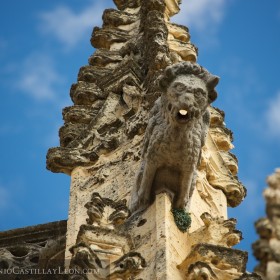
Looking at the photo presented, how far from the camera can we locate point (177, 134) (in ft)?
28.3

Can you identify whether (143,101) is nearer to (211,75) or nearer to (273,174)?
(211,75)

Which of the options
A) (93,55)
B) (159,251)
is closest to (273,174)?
(159,251)

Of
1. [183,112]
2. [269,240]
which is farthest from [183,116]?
[269,240]

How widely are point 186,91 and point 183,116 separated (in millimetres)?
186

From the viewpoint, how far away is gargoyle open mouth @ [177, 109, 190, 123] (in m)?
8.46

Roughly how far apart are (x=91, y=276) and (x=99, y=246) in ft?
1.31

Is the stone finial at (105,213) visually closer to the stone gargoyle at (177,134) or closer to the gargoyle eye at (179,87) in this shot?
the stone gargoyle at (177,134)

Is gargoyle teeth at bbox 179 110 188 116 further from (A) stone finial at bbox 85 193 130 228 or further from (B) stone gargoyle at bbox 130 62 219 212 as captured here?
(A) stone finial at bbox 85 193 130 228

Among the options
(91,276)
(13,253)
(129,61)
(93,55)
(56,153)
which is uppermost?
(93,55)

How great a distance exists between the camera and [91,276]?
7977mm

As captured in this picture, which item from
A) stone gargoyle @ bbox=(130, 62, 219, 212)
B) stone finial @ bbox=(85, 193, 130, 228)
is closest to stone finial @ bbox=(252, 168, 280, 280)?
stone gargoyle @ bbox=(130, 62, 219, 212)

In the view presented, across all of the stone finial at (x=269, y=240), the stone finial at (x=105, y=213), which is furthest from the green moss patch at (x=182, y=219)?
the stone finial at (x=269, y=240)

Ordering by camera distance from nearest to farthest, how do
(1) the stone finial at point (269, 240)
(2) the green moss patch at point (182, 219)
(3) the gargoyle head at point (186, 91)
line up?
(1) the stone finial at point (269, 240) → (3) the gargoyle head at point (186, 91) → (2) the green moss patch at point (182, 219)

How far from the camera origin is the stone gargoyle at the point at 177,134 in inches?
333
